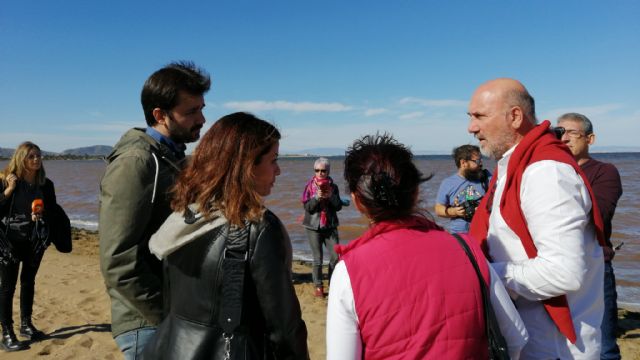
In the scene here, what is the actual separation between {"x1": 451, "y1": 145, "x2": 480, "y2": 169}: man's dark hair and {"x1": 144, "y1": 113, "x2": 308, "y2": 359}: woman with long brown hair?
12.5ft

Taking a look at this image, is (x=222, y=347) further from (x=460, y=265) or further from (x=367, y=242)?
(x=460, y=265)

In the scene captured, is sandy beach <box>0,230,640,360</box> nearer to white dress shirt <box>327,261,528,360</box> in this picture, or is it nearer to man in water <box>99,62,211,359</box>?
man in water <box>99,62,211,359</box>

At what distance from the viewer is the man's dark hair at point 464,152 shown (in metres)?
4.98

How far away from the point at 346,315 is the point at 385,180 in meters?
0.52

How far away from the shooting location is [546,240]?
1.75 meters

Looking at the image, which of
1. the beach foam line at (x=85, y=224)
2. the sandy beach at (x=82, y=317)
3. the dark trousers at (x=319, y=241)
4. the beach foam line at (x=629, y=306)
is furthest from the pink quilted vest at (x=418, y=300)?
the beach foam line at (x=85, y=224)

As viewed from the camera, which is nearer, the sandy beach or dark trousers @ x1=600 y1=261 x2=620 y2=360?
dark trousers @ x1=600 y1=261 x2=620 y2=360

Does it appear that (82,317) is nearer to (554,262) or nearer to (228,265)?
(228,265)

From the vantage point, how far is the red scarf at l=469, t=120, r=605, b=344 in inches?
72.2

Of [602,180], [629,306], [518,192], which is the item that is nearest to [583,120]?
[602,180]

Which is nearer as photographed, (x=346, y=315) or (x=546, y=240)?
(x=346, y=315)

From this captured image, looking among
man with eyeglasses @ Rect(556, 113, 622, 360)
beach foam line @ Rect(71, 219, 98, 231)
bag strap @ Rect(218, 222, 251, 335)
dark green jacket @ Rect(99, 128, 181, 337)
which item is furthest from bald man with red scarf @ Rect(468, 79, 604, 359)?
beach foam line @ Rect(71, 219, 98, 231)

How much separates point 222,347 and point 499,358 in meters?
1.00

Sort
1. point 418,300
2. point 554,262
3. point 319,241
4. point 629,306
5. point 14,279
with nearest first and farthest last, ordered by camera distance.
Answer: point 418,300, point 554,262, point 14,279, point 319,241, point 629,306
